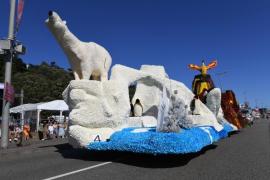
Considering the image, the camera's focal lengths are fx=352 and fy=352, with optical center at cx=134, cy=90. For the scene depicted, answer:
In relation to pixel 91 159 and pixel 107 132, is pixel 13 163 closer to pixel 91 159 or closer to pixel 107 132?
pixel 91 159

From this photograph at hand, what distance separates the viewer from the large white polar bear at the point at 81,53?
1132 centimetres

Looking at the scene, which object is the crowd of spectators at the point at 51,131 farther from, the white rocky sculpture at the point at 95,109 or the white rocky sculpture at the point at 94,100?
the white rocky sculpture at the point at 95,109

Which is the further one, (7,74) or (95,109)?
(7,74)

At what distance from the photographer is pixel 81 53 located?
1239 cm

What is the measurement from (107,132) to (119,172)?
3.15 meters

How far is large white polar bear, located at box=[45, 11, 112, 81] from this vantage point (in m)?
11.3

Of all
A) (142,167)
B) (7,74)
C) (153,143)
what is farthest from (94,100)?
(7,74)

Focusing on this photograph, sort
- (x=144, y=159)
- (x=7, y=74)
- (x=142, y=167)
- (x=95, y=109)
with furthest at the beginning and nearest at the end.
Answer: (x=7, y=74)
(x=95, y=109)
(x=144, y=159)
(x=142, y=167)

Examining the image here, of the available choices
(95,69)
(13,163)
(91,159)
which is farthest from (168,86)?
(13,163)

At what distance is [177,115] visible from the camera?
1123cm

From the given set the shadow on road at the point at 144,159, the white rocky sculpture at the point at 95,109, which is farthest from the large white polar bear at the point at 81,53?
the shadow on road at the point at 144,159

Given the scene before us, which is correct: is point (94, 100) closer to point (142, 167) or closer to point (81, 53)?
point (81, 53)

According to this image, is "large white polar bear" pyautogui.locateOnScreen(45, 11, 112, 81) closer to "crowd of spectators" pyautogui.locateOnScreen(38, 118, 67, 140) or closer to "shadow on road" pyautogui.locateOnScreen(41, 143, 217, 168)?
"shadow on road" pyautogui.locateOnScreen(41, 143, 217, 168)

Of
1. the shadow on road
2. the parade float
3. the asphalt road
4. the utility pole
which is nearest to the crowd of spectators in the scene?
the utility pole
